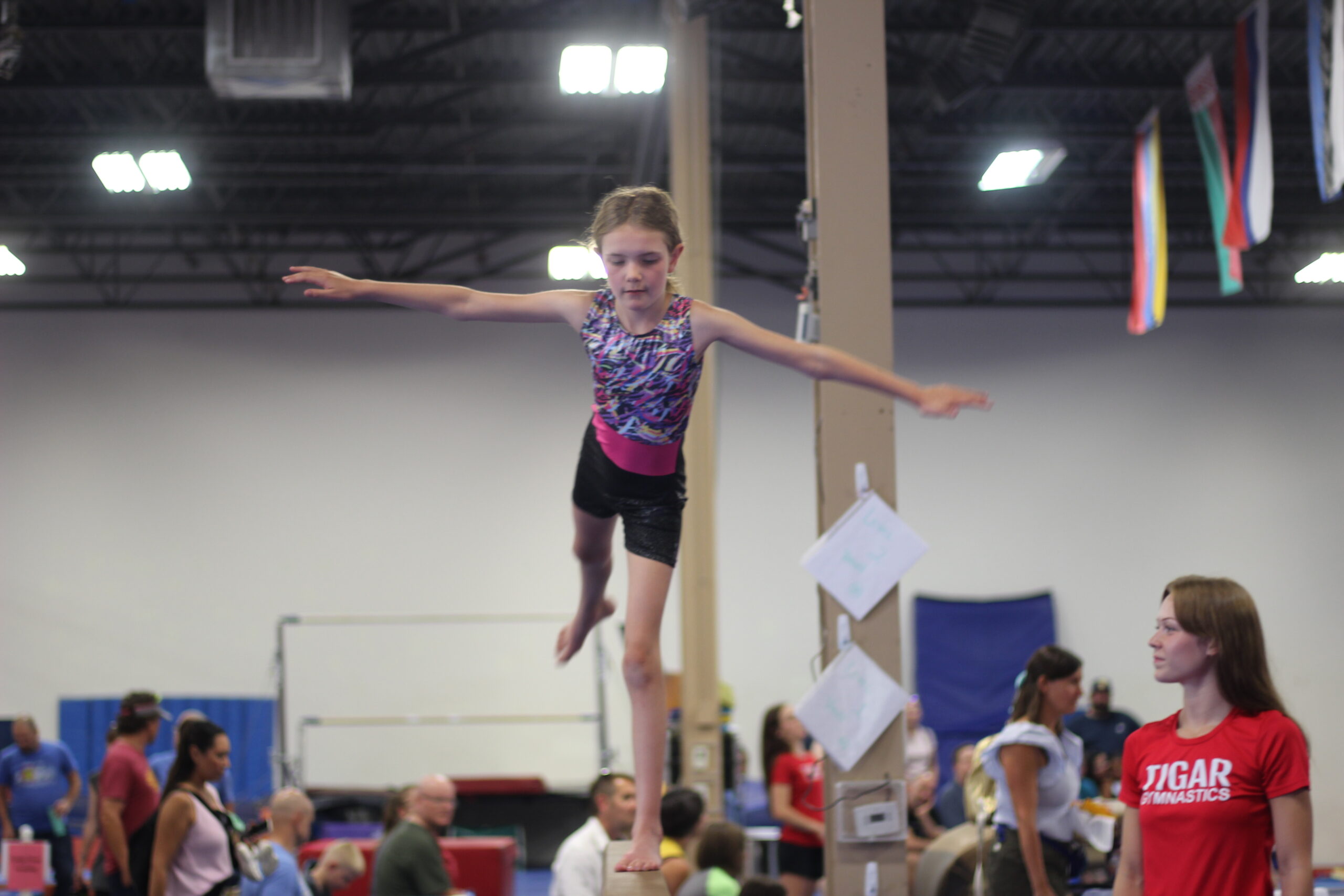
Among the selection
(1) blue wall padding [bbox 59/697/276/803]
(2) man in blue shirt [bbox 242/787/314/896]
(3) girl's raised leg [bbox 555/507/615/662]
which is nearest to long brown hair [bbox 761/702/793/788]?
(2) man in blue shirt [bbox 242/787/314/896]

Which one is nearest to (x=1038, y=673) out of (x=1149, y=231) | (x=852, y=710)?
(x=852, y=710)

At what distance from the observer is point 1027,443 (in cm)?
1280

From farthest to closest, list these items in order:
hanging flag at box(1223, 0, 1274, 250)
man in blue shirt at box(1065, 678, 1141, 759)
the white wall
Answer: the white wall, man in blue shirt at box(1065, 678, 1141, 759), hanging flag at box(1223, 0, 1274, 250)

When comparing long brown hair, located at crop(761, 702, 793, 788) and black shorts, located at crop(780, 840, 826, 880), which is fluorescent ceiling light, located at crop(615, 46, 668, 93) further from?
black shorts, located at crop(780, 840, 826, 880)

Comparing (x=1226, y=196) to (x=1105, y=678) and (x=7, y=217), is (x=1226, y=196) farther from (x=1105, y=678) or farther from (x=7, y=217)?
(x=7, y=217)

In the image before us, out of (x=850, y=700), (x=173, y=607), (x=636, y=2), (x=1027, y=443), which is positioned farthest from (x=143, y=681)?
(x=850, y=700)

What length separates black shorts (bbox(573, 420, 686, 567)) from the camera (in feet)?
8.20

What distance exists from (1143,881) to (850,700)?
114 centimetres

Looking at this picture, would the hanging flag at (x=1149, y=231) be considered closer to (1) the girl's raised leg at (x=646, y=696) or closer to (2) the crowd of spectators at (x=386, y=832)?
(2) the crowd of spectators at (x=386, y=832)

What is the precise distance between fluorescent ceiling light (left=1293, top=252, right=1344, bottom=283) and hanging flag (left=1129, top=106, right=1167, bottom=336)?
4534 millimetres

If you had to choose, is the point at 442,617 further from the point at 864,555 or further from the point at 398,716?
the point at 864,555

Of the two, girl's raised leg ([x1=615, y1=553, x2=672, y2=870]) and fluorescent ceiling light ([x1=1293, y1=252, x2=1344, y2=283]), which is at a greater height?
fluorescent ceiling light ([x1=1293, y1=252, x2=1344, y2=283])

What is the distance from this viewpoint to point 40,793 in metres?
7.90

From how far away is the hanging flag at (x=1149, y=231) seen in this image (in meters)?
8.03
